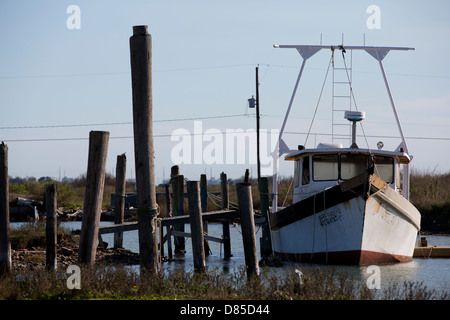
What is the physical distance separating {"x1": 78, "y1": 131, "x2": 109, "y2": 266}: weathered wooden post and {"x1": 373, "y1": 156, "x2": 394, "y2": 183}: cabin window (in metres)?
9.45

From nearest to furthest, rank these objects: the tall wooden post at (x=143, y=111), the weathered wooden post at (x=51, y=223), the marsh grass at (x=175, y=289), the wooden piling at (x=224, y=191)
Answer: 1. the marsh grass at (x=175, y=289)
2. the tall wooden post at (x=143, y=111)
3. the weathered wooden post at (x=51, y=223)
4. the wooden piling at (x=224, y=191)

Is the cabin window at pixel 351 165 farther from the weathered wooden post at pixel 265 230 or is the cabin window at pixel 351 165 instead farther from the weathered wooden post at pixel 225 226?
the weathered wooden post at pixel 225 226

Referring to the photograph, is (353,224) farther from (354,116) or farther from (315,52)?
(315,52)

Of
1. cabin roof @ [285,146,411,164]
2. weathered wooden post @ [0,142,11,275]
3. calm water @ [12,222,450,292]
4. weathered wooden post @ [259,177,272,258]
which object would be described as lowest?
calm water @ [12,222,450,292]

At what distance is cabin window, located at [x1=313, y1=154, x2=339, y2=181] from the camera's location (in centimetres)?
1959

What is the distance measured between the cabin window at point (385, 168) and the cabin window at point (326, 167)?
1.14 metres

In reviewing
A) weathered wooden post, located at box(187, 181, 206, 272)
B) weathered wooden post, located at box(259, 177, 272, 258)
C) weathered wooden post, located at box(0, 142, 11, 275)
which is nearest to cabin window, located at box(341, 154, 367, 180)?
weathered wooden post, located at box(259, 177, 272, 258)

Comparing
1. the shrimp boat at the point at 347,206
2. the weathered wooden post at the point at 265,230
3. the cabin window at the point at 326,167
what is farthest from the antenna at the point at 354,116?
the weathered wooden post at the point at 265,230

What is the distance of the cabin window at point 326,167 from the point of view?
64.3ft

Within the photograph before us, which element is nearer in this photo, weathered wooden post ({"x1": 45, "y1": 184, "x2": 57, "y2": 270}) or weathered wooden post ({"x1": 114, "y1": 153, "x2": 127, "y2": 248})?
weathered wooden post ({"x1": 45, "y1": 184, "x2": 57, "y2": 270})

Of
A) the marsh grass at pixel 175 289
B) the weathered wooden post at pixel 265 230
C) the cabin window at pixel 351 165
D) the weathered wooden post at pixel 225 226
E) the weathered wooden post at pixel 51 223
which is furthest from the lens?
the weathered wooden post at pixel 225 226

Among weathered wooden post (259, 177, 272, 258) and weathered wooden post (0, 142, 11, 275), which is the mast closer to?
weathered wooden post (259, 177, 272, 258)
